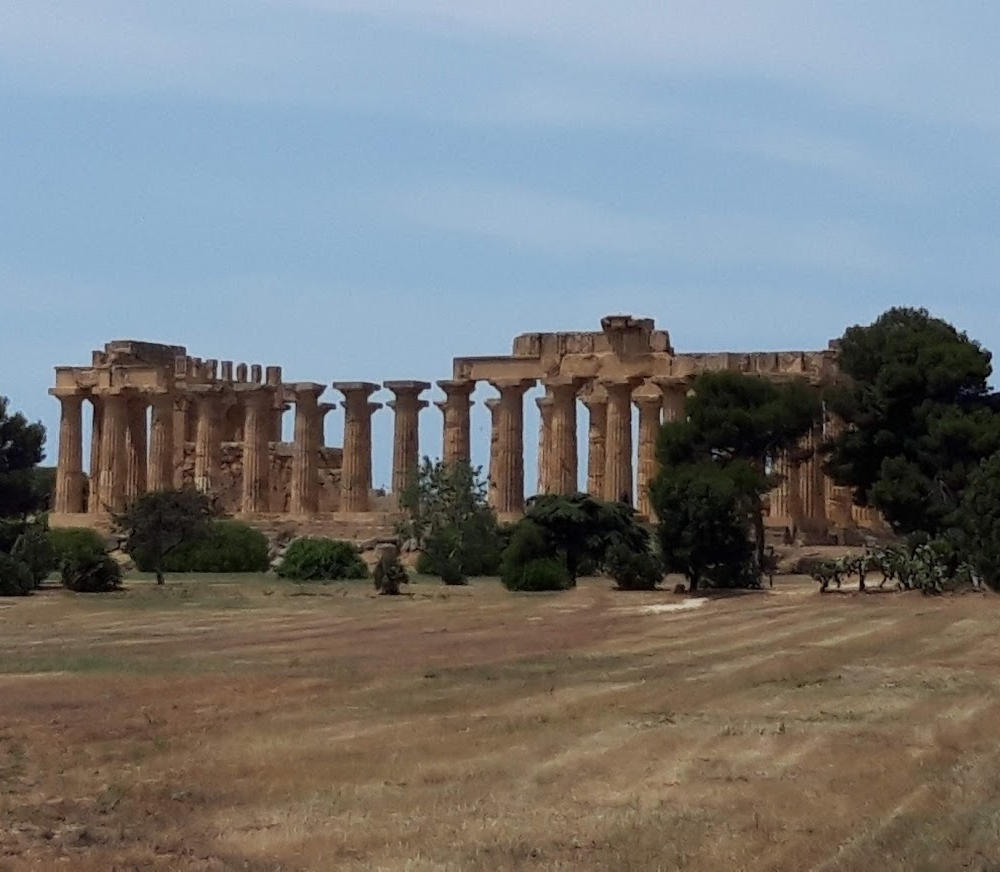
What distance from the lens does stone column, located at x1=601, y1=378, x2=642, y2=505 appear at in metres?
66.3

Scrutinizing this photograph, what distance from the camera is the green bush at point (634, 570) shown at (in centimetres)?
4675

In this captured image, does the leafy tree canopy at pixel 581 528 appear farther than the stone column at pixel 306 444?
No

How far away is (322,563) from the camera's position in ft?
186

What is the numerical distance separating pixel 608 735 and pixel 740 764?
6.88 feet

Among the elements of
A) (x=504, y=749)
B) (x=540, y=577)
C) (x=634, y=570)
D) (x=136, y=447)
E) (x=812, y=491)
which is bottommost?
(x=504, y=749)

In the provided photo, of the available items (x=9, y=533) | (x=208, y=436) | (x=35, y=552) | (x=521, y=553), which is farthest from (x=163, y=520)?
(x=208, y=436)

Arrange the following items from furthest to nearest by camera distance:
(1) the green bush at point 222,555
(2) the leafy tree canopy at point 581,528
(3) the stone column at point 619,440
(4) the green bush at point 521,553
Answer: (3) the stone column at point 619,440, (1) the green bush at point 222,555, (2) the leafy tree canopy at point 581,528, (4) the green bush at point 521,553

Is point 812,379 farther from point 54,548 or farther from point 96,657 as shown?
point 96,657

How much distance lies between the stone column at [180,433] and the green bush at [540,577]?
111 ft

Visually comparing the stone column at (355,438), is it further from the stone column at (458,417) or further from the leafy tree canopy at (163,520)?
the leafy tree canopy at (163,520)

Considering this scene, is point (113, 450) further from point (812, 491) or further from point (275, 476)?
point (812, 491)

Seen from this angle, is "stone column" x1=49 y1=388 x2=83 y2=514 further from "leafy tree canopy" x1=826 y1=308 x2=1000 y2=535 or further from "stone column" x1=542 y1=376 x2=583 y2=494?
"leafy tree canopy" x1=826 y1=308 x2=1000 y2=535

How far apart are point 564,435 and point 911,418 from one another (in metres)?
17.1

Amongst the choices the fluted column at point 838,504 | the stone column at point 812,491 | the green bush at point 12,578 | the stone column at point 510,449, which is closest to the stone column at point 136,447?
the stone column at point 510,449
